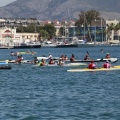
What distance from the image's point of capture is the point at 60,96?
47.1 m

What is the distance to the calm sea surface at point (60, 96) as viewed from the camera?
39.3 metres

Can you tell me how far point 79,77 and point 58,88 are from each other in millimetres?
11725

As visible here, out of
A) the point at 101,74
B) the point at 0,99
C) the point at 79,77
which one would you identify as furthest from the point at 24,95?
the point at 101,74

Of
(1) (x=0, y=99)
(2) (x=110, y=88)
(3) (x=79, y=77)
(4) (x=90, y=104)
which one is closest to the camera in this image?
(4) (x=90, y=104)

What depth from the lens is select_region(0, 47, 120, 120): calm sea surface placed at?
39.3 m

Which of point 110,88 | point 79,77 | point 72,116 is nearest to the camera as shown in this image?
point 72,116

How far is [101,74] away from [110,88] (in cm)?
1543

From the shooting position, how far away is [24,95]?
4809 centimetres

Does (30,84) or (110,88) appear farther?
(30,84)

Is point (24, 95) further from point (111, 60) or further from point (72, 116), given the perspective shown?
point (111, 60)

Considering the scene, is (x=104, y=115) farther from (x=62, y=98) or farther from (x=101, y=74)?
(x=101, y=74)

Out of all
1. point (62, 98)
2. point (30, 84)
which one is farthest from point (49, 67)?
point (62, 98)

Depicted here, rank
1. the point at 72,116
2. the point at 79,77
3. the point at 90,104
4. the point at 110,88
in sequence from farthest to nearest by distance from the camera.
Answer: the point at 79,77, the point at 110,88, the point at 90,104, the point at 72,116

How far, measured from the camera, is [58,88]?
2090 inches
